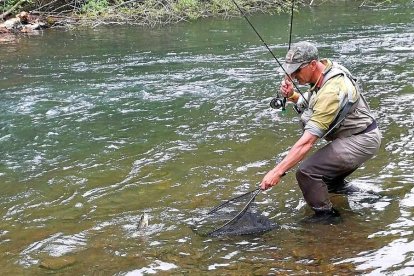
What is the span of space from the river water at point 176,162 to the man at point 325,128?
0.46 metres

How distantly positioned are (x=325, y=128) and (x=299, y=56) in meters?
0.65

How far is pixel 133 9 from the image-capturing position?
2156 cm

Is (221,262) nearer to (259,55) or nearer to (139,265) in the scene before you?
(139,265)

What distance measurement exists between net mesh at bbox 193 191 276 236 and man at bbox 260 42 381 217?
44cm

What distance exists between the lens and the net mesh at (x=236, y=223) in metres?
4.84

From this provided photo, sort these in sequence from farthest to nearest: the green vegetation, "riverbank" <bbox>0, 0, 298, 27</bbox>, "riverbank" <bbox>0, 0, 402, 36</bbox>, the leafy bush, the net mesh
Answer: the leafy bush → the green vegetation → "riverbank" <bbox>0, 0, 298, 27</bbox> → "riverbank" <bbox>0, 0, 402, 36</bbox> → the net mesh

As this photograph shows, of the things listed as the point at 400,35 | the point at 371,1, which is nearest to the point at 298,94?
the point at 400,35

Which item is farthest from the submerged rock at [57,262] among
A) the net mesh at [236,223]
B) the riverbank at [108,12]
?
the riverbank at [108,12]

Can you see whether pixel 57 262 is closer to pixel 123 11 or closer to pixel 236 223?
pixel 236 223

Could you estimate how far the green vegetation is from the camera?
21.1 metres

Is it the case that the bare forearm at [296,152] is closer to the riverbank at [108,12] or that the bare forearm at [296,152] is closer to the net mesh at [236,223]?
the net mesh at [236,223]

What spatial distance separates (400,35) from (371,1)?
30.9 feet

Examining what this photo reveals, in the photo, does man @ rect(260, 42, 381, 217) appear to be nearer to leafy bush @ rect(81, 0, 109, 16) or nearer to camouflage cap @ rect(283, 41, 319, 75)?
camouflage cap @ rect(283, 41, 319, 75)

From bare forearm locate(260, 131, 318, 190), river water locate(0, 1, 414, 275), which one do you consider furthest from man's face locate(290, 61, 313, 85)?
river water locate(0, 1, 414, 275)
